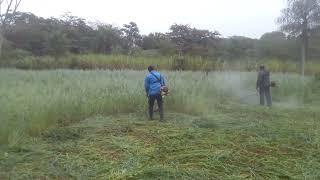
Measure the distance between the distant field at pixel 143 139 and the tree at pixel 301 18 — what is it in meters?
19.7

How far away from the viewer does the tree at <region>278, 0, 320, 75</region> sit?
32.7 metres

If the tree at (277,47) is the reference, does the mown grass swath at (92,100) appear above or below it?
below

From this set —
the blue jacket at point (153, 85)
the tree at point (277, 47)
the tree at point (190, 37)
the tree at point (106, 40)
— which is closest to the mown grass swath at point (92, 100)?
the blue jacket at point (153, 85)

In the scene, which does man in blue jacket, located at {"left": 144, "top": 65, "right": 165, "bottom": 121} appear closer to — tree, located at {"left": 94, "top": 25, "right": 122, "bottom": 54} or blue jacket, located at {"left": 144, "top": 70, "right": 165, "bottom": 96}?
blue jacket, located at {"left": 144, "top": 70, "right": 165, "bottom": 96}

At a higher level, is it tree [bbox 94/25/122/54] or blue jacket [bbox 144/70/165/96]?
tree [bbox 94/25/122/54]

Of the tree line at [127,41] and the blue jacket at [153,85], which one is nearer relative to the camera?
the blue jacket at [153,85]

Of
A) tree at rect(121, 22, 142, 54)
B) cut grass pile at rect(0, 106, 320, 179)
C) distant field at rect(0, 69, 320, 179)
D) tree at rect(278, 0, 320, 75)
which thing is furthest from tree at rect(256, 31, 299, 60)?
cut grass pile at rect(0, 106, 320, 179)

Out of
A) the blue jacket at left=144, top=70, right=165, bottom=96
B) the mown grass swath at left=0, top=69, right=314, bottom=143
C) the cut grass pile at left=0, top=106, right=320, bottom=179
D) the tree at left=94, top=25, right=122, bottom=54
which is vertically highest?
the tree at left=94, top=25, right=122, bottom=54

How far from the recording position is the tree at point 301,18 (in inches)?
1288

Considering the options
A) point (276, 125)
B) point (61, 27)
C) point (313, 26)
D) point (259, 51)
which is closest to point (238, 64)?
point (313, 26)

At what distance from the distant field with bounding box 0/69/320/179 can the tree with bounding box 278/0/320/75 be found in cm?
1966

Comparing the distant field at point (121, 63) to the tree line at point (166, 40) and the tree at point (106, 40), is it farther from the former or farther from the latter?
the tree at point (106, 40)

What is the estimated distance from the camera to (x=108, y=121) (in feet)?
35.9

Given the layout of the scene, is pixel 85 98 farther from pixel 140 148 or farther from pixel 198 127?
pixel 140 148
